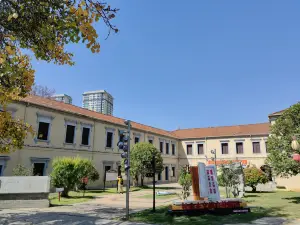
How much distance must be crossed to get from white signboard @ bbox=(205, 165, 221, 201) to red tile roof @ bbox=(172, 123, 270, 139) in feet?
83.8

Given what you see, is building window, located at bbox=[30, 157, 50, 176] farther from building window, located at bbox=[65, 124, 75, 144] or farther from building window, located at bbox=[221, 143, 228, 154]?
building window, located at bbox=[221, 143, 228, 154]

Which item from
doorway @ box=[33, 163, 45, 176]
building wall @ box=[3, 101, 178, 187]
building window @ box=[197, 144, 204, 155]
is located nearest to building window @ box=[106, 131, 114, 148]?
building wall @ box=[3, 101, 178, 187]

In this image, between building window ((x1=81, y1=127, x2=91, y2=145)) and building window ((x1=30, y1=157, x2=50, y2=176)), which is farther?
building window ((x1=81, y1=127, x2=91, y2=145))

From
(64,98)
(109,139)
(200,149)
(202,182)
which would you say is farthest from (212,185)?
(64,98)

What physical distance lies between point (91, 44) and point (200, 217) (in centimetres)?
728

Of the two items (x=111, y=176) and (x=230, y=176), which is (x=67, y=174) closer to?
(x=111, y=176)

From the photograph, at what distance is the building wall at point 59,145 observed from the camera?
58.3ft

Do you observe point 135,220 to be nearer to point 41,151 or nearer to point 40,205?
point 40,205

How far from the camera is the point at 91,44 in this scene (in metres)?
3.98

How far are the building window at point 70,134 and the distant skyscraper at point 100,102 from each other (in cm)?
2384

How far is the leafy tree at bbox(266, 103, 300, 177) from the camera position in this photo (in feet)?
39.2

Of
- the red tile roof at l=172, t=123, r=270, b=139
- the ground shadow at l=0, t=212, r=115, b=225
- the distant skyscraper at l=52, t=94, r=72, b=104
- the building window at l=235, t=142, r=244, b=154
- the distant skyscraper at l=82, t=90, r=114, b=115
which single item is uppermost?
the distant skyscraper at l=82, t=90, r=114, b=115

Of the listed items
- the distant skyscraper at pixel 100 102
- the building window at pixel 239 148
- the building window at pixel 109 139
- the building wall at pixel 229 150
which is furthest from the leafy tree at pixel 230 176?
the distant skyscraper at pixel 100 102

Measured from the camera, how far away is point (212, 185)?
9727 mm
